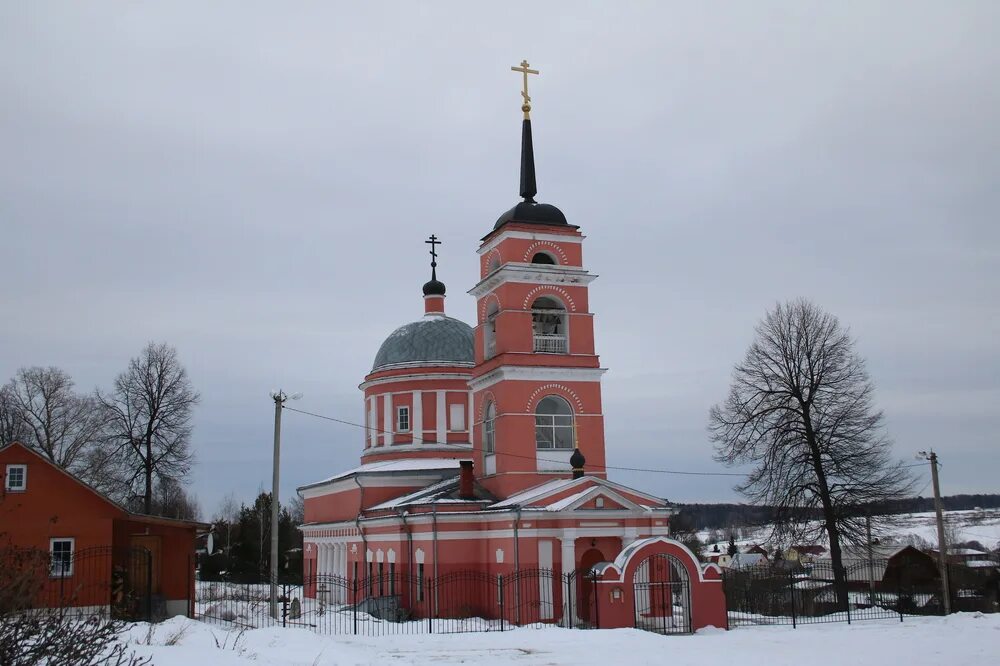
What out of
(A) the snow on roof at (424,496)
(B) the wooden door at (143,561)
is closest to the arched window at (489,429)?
(A) the snow on roof at (424,496)

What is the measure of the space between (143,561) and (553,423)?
40.8ft

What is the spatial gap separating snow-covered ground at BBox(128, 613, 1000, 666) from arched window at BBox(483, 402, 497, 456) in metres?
9.83

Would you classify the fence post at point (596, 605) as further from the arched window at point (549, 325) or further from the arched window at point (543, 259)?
the arched window at point (543, 259)

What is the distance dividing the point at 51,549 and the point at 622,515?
581 inches

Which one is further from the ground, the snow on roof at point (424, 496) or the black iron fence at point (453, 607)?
the snow on roof at point (424, 496)

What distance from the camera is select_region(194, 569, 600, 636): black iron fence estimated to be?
78.6ft

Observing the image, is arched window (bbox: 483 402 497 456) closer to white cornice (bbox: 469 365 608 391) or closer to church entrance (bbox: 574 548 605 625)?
white cornice (bbox: 469 365 608 391)

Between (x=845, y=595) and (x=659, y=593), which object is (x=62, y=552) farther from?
(x=845, y=595)

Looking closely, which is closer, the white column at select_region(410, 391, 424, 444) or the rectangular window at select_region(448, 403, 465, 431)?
the white column at select_region(410, 391, 424, 444)

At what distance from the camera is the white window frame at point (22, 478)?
23.0 metres

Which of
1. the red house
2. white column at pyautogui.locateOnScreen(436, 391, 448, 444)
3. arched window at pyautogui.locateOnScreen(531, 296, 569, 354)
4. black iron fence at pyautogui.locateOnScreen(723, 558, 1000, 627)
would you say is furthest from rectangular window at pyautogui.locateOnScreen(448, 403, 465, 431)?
the red house

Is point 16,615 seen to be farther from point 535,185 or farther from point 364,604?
point 535,185

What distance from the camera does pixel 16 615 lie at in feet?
27.7

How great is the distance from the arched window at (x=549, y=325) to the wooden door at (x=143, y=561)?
1269 centimetres
